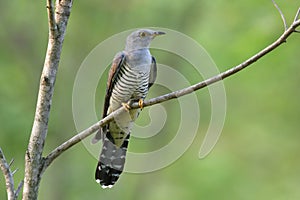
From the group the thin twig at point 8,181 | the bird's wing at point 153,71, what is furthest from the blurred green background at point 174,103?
the thin twig at point 8,181

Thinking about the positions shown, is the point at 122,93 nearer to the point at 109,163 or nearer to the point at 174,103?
the point at 109,163

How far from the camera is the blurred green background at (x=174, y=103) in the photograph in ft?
24.5

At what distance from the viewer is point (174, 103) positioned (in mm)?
8008

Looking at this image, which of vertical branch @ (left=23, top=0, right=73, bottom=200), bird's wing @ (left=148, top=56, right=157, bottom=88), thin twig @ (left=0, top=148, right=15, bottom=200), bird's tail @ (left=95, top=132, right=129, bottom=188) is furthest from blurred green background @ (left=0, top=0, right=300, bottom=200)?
thin twig @ (left=0, top=148, right=15, bottom=200)

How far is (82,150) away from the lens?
8523mm

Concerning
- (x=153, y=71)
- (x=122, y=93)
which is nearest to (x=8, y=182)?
(x=122, y=93)

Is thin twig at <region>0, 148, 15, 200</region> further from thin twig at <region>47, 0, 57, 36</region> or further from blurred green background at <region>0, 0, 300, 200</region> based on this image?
blurred green background at <region>0, 0, 300, 200</region>

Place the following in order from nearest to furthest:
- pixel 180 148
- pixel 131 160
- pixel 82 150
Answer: pixel 180 148 < pixel 131 160 < pixel 82 150

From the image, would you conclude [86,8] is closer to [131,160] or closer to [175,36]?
[175,36]

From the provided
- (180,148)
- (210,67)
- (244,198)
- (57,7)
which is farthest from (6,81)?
(57,7)

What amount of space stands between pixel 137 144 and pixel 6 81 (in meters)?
2.12

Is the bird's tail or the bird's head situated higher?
the bird's head

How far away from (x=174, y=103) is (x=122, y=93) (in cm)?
375

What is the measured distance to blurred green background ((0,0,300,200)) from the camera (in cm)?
748
